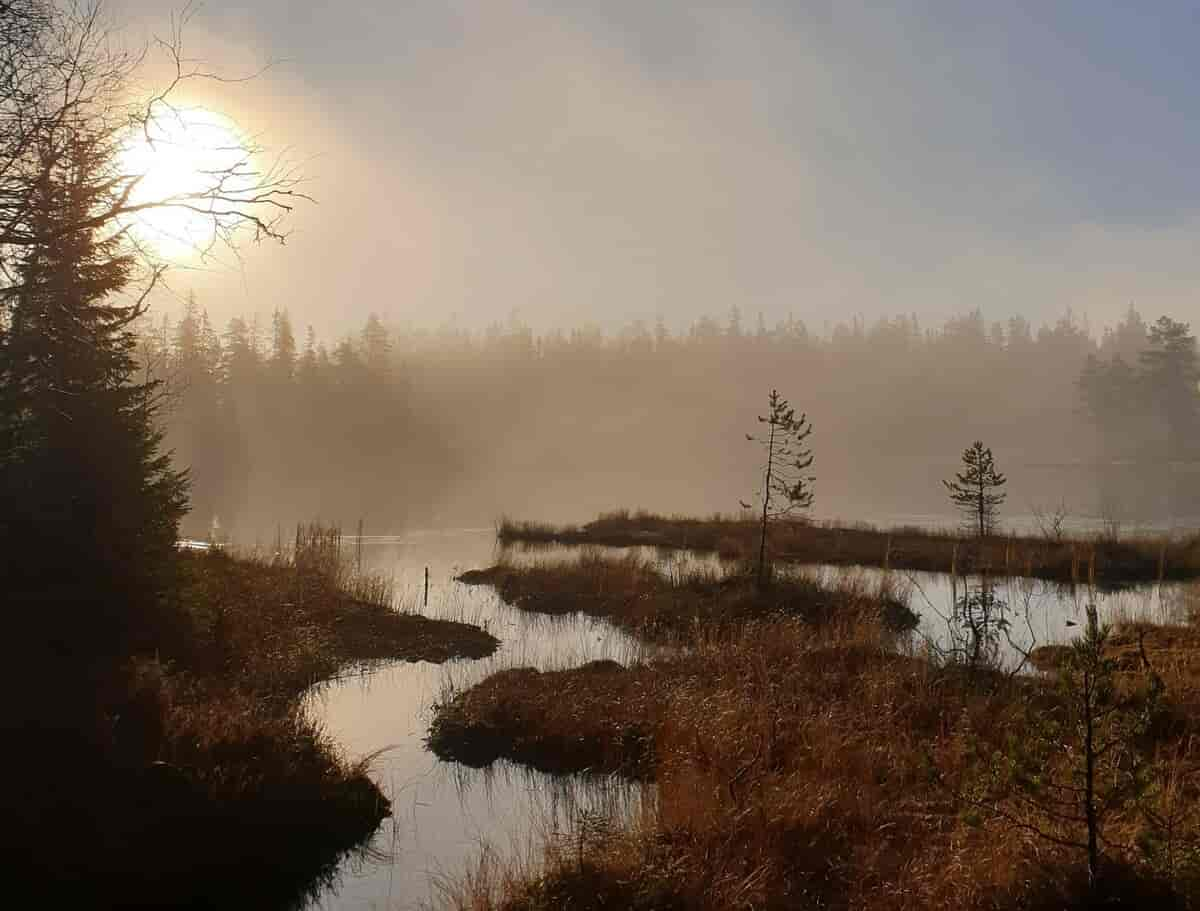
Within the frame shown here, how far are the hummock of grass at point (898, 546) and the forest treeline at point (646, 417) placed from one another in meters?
8.33

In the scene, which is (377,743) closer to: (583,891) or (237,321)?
(583,891)

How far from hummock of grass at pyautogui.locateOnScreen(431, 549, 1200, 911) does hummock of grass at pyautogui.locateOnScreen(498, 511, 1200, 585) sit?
12.3 meters

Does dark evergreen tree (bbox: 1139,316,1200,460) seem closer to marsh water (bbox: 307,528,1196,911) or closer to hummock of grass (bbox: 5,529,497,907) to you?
marsh water (bbox: 307,528,1196,911)

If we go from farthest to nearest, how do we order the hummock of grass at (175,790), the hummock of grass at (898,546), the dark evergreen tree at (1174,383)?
the dark evergreen tree at (1174,383) < the hummock of grass at (898,546) < the hummock of grass at (175,790)

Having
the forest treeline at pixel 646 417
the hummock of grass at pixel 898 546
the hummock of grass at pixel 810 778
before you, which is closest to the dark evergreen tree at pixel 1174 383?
the forest treeline at pixel 646 417

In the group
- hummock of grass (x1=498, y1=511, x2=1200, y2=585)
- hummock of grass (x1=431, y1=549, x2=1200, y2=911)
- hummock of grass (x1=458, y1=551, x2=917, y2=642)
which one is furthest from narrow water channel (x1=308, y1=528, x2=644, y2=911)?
hummock of grass (x1=498, y1=511, x2=1200, y2=585)

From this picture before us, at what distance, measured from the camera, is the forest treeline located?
59094mm

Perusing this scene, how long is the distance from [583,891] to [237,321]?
11072 centimetres

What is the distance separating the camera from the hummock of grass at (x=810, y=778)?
6.12 m

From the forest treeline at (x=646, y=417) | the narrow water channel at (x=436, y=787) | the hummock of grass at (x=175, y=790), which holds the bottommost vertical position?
the narrow water channel at (x=436, y=787)

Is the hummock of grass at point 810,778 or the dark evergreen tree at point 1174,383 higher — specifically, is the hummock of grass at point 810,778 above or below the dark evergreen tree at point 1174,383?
below

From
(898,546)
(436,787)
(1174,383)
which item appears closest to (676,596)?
(436,787)

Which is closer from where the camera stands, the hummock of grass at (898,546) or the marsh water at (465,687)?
the marsh water at (465,687)

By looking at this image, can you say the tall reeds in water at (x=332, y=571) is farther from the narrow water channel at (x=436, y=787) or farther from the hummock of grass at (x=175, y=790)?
the hummock of grass at (x=175, y=790)
